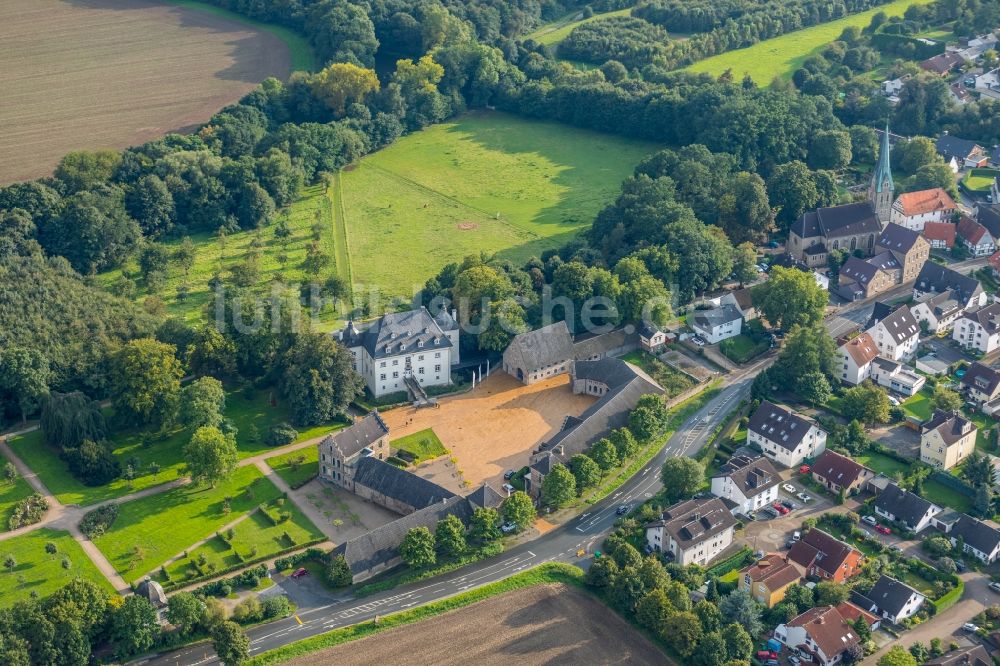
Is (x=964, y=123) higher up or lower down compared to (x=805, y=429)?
higher up

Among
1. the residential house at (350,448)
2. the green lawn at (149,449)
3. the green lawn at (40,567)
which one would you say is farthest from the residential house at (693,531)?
the green lawn at (40,567)

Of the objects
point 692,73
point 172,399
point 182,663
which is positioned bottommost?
point 182,663

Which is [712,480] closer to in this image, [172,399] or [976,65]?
[172,399]

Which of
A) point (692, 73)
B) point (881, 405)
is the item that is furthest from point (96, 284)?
point (692, 73)

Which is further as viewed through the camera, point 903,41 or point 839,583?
point 903,41

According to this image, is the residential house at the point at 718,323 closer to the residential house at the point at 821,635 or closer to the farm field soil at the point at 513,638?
the farm field soil at the point at 513,638

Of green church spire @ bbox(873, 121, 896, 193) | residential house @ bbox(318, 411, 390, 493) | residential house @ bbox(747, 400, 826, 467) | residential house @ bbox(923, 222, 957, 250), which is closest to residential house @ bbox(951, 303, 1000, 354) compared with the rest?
residential house @ bbox(923, 222, 957, 250)

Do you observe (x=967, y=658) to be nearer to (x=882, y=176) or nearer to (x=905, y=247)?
(x=905, y=247)
